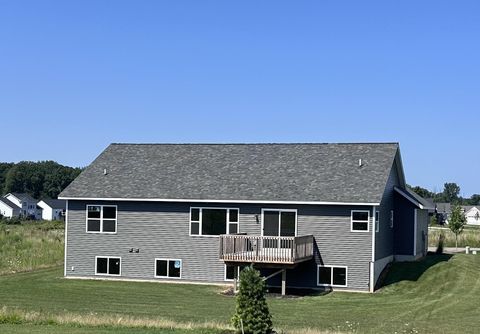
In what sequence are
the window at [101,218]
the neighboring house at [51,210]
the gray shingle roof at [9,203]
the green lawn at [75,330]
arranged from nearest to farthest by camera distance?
1. the green lawn at [75,330]
2. the window at [101,218]
3. the gray shingle roof at [9,203]
4. the neighboring house at [51,210]

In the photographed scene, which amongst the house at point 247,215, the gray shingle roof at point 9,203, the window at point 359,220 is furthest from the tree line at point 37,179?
the window at point 359,220

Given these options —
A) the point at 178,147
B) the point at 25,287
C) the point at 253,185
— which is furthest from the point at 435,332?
the point at 178,147

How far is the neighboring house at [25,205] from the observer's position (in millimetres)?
142300

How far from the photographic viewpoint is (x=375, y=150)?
118 ft

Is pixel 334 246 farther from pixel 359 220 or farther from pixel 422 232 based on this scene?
pixel 422 232

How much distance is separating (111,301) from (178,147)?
1370 cm

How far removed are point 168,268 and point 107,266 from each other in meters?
3.35

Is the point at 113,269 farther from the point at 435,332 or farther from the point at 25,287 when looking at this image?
the point at 435,332

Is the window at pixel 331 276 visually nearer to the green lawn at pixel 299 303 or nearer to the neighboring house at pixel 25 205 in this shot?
the green lawn at pixel 299 303

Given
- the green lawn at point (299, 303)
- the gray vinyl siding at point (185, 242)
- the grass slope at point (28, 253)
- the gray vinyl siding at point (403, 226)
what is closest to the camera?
the green lawn at point (299, 303)

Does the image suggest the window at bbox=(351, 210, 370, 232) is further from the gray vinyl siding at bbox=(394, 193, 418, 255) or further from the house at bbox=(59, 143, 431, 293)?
the gray vinyl siding at bbox=(394, 193, 418, 255)

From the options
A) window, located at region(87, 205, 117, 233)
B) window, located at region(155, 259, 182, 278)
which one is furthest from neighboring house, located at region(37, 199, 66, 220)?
window, located at region(155, 259, 182, 278)

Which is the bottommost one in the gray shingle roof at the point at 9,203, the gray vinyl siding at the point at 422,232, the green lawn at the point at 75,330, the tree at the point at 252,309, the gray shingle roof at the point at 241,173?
the green lawn at the point at 75,330

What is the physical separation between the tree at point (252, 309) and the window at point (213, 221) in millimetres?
16650
